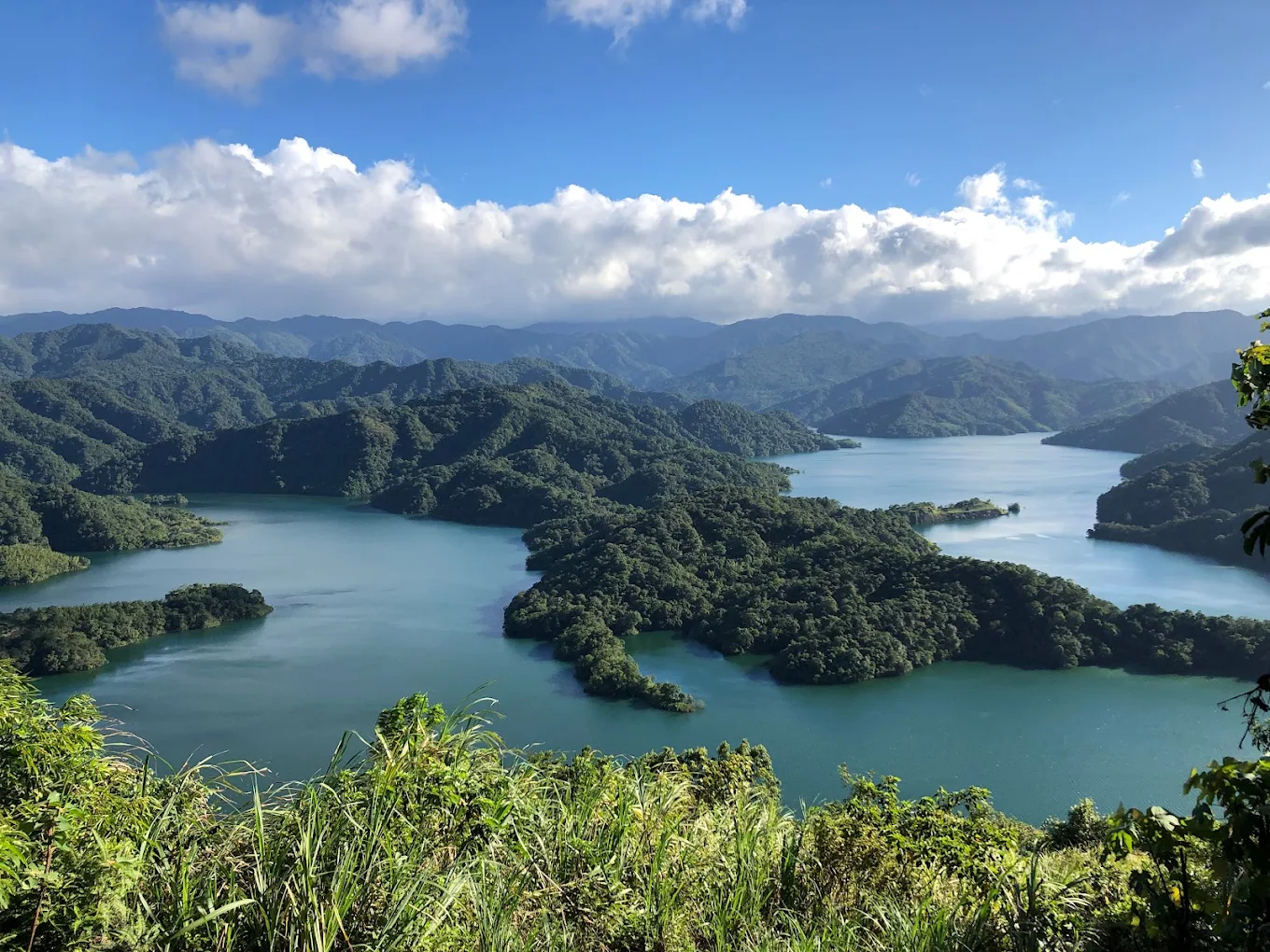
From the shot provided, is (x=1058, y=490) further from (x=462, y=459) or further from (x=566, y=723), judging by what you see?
(x=566, y=723)

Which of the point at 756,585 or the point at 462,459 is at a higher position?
the point at 462,459

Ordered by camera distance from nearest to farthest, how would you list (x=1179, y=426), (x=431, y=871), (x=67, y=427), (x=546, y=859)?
(x=431, y=871) → (x=546, y=859) → (x=1179, y=426) → (x=67, y=427)

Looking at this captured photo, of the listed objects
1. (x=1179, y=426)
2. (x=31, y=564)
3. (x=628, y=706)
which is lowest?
(x=628, y=706)

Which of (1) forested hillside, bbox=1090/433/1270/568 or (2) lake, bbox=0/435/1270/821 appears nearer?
(2) lake, bbox=0/435/1270/821

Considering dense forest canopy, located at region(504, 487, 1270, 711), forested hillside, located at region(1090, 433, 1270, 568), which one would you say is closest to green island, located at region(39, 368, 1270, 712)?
dense forest canopy, located at region(504, 487, 1270, 711)

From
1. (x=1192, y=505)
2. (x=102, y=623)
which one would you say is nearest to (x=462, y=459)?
(x=102, y=623)

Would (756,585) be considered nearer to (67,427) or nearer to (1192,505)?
(1192,505)

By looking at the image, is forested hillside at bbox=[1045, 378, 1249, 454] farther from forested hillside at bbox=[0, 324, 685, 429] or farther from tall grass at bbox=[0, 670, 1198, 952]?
tall grass at bbox=[0, 670, 1198, 952]
